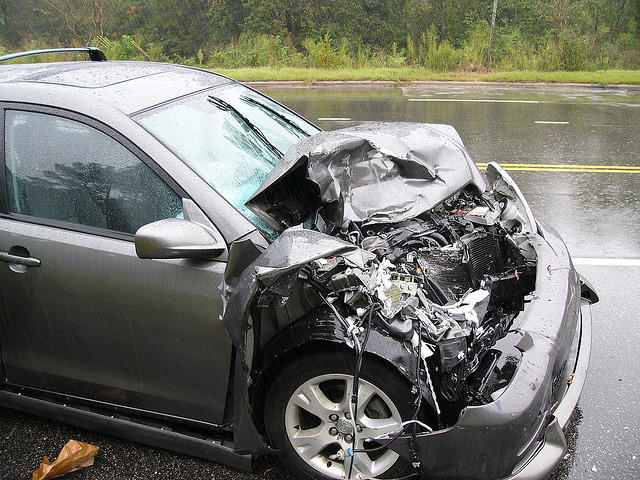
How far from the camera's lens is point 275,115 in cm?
354

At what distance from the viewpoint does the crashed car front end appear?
6.69 feet

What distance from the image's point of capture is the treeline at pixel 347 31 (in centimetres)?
1733

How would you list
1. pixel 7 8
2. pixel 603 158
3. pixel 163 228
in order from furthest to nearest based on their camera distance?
pixel 7 8 → pixel 603 158 → pixel 163 228

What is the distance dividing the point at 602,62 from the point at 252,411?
1789cm

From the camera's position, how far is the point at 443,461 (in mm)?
2051

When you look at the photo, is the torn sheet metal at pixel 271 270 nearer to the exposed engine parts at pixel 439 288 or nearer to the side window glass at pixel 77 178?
the exposed engine parts at pixel 439 288

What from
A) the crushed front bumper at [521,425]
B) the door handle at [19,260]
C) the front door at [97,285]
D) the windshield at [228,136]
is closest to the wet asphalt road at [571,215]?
the front door at [97,285]

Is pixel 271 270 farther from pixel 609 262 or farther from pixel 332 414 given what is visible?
pixel 609 262

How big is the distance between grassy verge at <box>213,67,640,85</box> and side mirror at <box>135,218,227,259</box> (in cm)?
1412

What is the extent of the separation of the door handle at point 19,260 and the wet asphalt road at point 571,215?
0.91 meters

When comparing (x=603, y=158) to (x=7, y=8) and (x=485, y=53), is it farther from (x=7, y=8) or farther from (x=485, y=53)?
(x=7, y=8)

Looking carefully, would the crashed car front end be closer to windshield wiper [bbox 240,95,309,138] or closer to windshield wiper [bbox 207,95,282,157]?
windshield wiper [bbox 207,95,282,157]

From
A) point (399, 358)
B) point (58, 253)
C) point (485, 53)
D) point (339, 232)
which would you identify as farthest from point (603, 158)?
point (485, 53)

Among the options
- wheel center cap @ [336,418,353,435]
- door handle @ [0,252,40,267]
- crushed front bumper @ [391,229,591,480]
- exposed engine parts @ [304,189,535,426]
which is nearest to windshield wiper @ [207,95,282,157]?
exposed engine parts @ [304,189,535,426]
